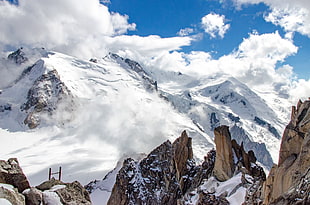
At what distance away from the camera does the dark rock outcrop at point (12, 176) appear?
13.9m

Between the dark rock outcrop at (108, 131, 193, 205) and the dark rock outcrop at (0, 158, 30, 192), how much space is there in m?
50.5

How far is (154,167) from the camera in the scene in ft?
242

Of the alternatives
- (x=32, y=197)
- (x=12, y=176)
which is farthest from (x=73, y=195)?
(x=12, y=176)

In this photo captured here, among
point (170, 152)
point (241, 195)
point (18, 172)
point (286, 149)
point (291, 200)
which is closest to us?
point (291, 200)

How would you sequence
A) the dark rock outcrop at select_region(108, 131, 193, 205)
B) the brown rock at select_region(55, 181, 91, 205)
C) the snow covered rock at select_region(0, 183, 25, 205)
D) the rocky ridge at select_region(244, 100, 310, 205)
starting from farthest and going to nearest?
1. the dark rock outcrop at select_region(108, 131, 193, 205)
2. the rocky ridge at select_region(244, 100, 310, 205)
3. the brown rock at select_region(55, 181, 91, 205)
4. the snow covered rock at select_region(0, 183, 25, 205)

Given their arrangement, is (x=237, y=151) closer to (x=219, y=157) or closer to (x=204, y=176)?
(x=219, y=157)

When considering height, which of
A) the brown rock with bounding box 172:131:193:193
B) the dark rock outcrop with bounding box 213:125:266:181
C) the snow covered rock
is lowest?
the snow covered rock

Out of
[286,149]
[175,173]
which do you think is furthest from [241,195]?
[175,173]

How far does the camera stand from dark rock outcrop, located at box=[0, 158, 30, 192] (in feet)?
45.7

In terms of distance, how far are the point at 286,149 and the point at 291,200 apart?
10.6 meters

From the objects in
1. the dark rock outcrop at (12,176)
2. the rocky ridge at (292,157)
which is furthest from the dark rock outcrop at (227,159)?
the dark rock outcrop at (12,176)

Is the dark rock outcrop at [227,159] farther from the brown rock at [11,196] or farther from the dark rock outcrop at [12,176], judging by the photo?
the brown rock at [11,196]

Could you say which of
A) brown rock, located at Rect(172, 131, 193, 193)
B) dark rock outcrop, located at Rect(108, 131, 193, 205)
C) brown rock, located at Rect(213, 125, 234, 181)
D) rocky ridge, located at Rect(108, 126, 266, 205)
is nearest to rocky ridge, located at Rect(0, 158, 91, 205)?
brown rock, located at Rect(213, 125, 234, 181)

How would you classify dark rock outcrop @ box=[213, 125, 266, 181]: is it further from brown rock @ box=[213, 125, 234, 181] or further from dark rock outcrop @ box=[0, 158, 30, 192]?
dark rock outcrop @ box=[0, 158, 30, 192]
